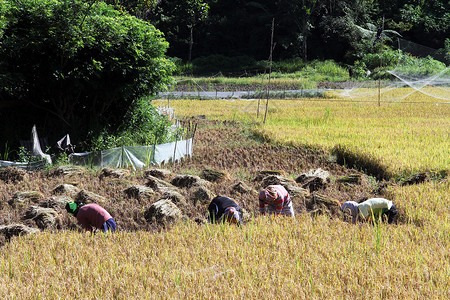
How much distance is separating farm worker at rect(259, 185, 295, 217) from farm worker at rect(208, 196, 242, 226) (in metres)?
0.31

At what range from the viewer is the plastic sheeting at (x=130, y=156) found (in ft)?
26.3

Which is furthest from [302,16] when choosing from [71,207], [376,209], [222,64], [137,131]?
[71,207]

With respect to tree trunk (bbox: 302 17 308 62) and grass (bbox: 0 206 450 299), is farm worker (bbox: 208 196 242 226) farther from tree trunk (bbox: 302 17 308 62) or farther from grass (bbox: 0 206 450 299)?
tree trunk (bbox: 302 17 308 62)

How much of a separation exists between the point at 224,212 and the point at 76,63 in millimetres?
4843

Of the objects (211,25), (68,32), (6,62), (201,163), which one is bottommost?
(201,163)

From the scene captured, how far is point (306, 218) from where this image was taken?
16.9 feet

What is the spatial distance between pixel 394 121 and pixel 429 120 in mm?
1015

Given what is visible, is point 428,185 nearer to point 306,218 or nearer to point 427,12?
point 306,218

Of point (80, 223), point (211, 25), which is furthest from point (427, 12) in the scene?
point (80, 223)

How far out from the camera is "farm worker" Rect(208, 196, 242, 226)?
501 cm

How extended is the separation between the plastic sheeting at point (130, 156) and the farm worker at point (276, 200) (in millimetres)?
3443

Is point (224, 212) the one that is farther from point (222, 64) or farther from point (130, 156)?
point (222, 64)

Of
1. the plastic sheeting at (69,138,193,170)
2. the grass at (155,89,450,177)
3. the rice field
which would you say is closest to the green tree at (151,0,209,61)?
the grass at (155,89,450,177)

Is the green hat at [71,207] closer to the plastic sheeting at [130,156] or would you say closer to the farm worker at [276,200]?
the farm worker at [276,200]
